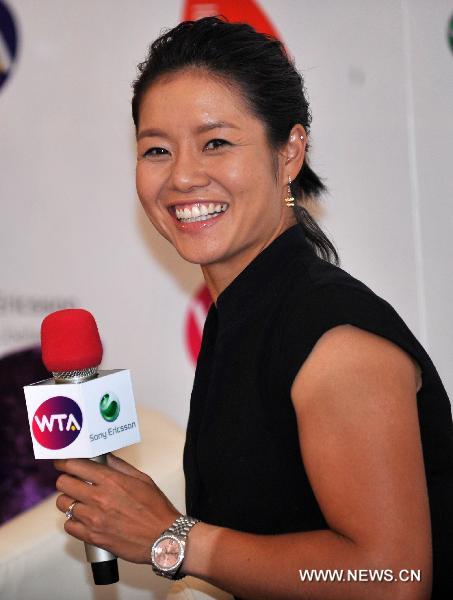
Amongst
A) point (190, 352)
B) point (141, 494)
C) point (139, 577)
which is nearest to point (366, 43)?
point (190, 352)

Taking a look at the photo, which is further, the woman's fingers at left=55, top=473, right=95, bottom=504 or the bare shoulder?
the woman's fingers at left=55, top=473, right=95, bottom=504

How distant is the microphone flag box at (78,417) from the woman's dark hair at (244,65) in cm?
46

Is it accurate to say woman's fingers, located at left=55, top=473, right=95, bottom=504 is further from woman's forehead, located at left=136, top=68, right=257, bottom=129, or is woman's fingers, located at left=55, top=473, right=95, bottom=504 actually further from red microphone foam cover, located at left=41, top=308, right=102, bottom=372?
woman's forehead, located at left=136, top=68, right=257, bottom=129

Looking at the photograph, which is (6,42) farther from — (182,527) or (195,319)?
(182,527)

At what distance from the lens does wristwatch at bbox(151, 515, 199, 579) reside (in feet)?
3.31

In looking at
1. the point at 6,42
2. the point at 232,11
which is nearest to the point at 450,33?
the point at 232,11

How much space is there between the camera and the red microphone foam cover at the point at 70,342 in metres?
1.00

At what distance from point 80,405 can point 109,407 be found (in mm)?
45

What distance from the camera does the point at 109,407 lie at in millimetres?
1020

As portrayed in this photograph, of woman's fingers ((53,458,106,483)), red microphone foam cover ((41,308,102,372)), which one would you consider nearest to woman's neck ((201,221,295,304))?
red microphone foam cover ((41,308,102,372))

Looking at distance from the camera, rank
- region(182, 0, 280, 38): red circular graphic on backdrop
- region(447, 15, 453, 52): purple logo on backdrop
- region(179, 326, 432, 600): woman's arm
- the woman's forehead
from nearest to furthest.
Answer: region(179, 326, 432, 600): woman's arm
the woman's forehead
region(182, 0, 280, 38): red circular graphic on backdrop
region(447, 15, 453, 52): purple logo on backdrop

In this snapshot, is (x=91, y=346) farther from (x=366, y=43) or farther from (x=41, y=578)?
(x=366, y=43)

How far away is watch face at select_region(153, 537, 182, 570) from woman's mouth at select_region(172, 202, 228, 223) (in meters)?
0.47

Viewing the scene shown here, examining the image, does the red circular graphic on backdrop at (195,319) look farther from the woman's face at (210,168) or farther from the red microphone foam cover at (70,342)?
the red microphone foam cover at (70,342)
